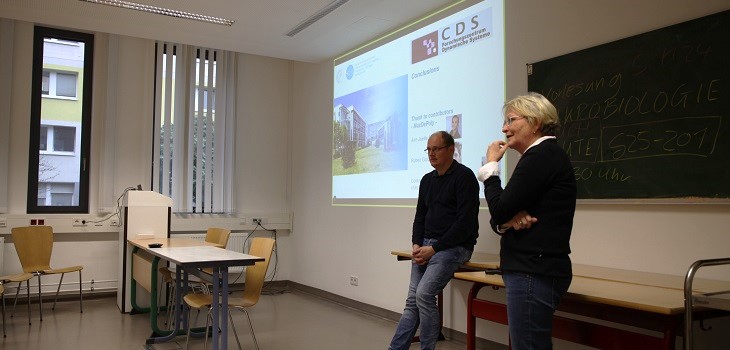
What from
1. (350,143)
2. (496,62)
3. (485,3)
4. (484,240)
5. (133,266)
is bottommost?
(133,266)

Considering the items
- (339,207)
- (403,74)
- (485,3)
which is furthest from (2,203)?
(485,3)

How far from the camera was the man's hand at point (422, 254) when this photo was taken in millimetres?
3039

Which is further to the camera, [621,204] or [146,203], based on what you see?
[146,203]

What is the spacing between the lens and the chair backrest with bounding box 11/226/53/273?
201 inches

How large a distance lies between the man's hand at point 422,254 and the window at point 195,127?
400 centimetres

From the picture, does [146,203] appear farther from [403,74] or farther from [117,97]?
[403,74]

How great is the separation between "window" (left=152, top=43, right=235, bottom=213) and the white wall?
102cm

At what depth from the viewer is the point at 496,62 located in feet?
12.6

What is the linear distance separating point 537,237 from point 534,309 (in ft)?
0.79

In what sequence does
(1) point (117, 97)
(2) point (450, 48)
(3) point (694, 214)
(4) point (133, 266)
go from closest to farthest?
(3) point (694, 214)
(2) point (450, 48)
(4) point (133, 266)
(1) point (117, 97)

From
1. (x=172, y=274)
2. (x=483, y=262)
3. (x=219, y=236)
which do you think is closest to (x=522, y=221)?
(x=483, y=262)

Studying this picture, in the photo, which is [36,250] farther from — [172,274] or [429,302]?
[429,302]

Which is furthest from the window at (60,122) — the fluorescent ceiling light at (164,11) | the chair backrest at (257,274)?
the chair backrest at (257,274)

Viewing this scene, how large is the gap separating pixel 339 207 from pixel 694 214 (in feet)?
12.3
